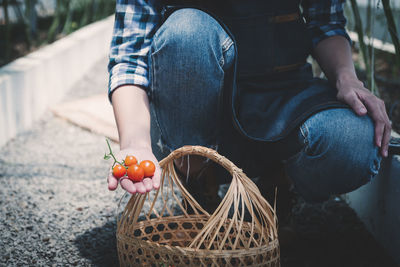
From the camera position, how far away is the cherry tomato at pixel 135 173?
0.85 metres

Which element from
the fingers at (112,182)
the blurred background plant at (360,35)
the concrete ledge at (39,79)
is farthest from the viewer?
the concrete ledge at (39,79)

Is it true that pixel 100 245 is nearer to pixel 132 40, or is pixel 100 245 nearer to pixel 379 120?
pixel 132 40

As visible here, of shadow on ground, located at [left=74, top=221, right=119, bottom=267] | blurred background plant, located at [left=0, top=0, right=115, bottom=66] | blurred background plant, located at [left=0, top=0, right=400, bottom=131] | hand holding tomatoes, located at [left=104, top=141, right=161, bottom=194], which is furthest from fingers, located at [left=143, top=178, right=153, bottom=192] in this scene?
blurred background plant, located at [left=0, top=0, right=115, bottom=66]

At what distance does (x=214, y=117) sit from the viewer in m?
1.10

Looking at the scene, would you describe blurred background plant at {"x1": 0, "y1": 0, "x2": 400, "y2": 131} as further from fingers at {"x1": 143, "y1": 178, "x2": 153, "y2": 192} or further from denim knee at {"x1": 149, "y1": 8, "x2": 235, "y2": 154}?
fingers at {"x1": 143, "y1": 178, "x2": 153, "y2": 192}

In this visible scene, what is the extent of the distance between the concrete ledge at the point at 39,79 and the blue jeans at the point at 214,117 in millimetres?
1137

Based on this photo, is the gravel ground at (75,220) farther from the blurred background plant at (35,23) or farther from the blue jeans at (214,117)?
the blurred background plant at (35,23)

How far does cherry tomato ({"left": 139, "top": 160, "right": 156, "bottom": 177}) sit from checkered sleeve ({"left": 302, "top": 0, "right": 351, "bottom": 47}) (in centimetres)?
63

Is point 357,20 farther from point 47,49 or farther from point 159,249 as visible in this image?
point 47,49

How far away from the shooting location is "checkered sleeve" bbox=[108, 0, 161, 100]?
1.07 m

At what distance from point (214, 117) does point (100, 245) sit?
0.49 m

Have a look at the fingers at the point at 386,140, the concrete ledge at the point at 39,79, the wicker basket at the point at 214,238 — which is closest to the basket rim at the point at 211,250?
the wicker basket at the point at 214,238

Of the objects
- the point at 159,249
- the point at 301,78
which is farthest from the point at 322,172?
the point at 159,249

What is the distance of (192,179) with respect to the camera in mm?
1225
